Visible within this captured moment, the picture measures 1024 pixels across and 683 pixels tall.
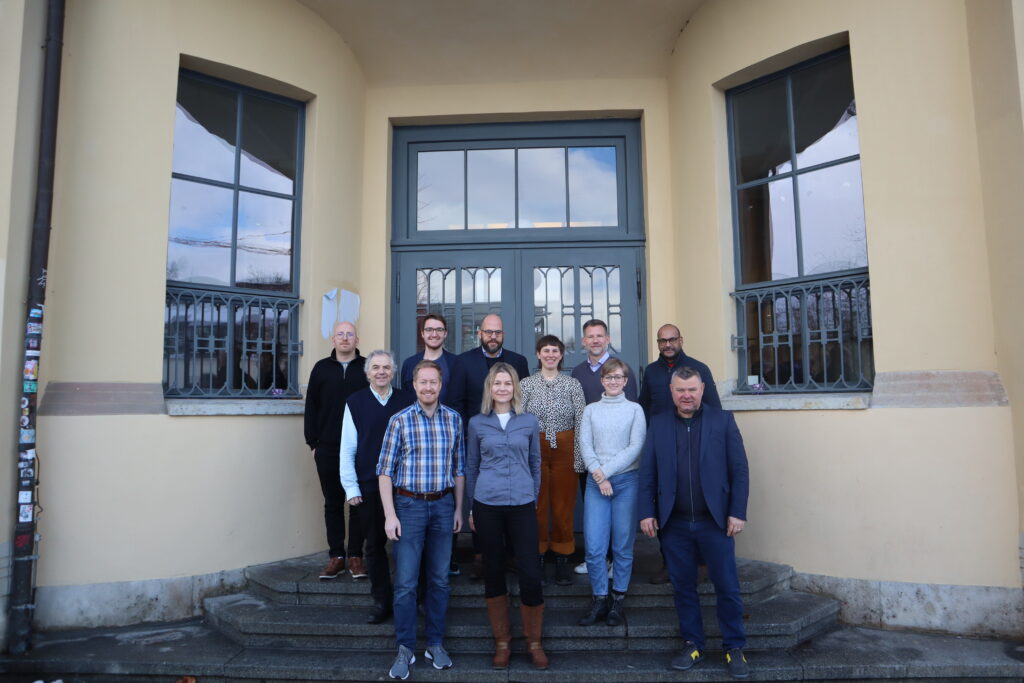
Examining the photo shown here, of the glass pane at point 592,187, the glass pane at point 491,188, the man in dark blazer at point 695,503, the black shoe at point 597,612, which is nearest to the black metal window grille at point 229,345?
the glass pane at point 491,188

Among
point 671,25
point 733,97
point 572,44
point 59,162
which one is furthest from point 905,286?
point 59,162

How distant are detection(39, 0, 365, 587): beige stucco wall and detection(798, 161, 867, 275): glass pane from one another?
4.07m

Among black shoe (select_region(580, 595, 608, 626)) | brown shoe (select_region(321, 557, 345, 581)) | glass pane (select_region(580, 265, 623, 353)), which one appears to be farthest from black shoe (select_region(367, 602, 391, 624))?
glass pane (select_region(580, 265, 623, 353))

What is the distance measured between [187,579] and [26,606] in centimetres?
89

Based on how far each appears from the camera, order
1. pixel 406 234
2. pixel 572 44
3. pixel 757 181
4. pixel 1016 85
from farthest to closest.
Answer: pixel 406 234 → pixel 572 44 → pixel 757 181 → pixel 1016 85

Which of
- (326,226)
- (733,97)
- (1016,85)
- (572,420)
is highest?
(733,97)

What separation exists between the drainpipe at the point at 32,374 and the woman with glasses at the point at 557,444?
2967 millimetres

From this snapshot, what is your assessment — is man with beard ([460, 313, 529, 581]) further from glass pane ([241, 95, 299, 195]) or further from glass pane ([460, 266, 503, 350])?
glass pane ([241, 95, 299, 195])

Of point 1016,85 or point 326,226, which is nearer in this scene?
point 1016,85

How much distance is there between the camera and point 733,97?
18.1ft

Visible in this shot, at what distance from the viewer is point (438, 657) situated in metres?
3.69

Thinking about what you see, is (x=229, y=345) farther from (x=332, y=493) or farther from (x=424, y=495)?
(x=424, y=495)

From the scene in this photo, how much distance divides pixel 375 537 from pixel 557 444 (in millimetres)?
1215

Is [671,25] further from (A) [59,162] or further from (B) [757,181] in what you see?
(A) [59,162]
